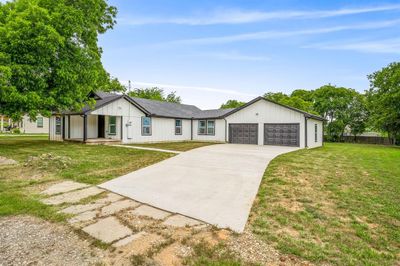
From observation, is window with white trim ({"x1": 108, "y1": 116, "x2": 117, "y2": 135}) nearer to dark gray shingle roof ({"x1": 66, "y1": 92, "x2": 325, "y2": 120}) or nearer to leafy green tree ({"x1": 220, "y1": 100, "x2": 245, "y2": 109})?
dark gray shingle roof ({"x1": 66, "y1": 92, "x2": 325, "y2": 120})

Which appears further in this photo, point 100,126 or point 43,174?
point 100,126

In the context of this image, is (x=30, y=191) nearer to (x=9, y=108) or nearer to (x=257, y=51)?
(x=9, y=108)

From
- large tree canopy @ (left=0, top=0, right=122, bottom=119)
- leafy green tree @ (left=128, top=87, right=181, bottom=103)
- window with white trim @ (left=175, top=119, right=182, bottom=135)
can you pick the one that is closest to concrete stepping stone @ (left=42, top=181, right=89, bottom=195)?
large tree canopy @ (left=0, top=0, right=122, bottom=119)

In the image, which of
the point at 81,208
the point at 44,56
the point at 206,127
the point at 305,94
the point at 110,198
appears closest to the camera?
the point at 81,208

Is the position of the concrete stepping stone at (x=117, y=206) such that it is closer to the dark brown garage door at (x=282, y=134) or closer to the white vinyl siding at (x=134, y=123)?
the white vinyl siding at (x=134, y=123)

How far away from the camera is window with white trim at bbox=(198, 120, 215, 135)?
22.3 m

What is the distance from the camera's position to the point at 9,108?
12984mm

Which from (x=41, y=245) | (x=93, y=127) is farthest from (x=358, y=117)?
(x=41, y=245)

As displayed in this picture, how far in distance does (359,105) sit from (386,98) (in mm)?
12285

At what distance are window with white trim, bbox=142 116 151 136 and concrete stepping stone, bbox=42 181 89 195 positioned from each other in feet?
41.7

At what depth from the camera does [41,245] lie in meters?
3.37

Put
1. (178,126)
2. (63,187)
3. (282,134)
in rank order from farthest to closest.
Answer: (178,126)
(282,134)
(63,187)

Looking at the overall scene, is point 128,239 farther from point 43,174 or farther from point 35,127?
point 35,127

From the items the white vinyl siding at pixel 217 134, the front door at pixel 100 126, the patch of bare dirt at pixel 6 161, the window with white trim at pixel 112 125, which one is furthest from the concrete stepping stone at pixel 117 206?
the white vinyl siding at pixel 217 134
